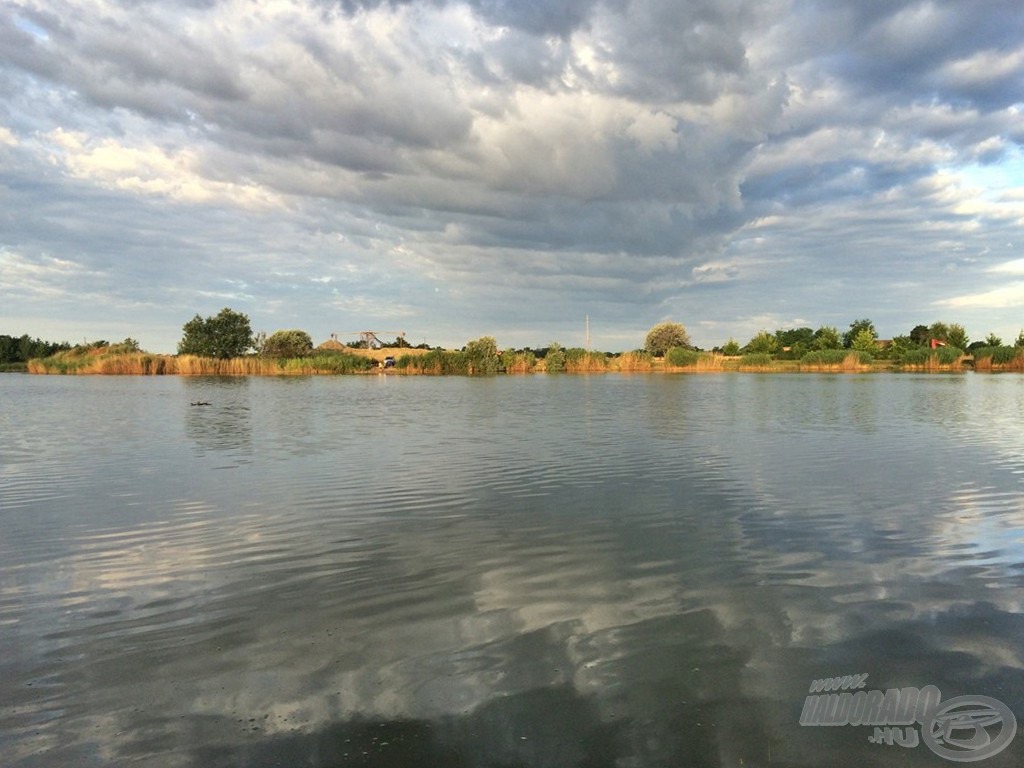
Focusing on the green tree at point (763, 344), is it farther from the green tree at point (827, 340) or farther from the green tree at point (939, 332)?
the green tree at point (939, 332)

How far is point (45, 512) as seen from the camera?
1025 cm

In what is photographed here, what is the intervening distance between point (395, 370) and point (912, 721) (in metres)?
74.2

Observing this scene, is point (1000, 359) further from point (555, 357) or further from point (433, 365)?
point (433, 365)

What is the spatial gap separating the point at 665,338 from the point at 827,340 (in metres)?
22.2

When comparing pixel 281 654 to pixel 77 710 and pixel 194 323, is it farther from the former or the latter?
pixel 194 323

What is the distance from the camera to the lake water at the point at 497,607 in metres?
4.11

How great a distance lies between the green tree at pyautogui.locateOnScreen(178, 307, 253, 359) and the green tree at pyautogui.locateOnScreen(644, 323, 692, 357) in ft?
183

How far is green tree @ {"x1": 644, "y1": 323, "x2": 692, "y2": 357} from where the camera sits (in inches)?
3863

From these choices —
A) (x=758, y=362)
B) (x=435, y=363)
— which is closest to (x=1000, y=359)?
(x=758, y=362)

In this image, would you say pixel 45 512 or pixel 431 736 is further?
pixel 45 512

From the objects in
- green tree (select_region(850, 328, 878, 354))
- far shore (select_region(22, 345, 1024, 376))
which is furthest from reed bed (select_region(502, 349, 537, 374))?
green tree (select_region(850, 328, 878, 354))

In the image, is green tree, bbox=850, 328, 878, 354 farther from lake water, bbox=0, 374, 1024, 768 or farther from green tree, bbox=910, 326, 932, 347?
lake water, bbox=0, 374, 1024, 768

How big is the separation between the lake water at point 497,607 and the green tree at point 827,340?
8719 centimetres

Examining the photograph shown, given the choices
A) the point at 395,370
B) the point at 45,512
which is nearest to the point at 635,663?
the point at 45,512
